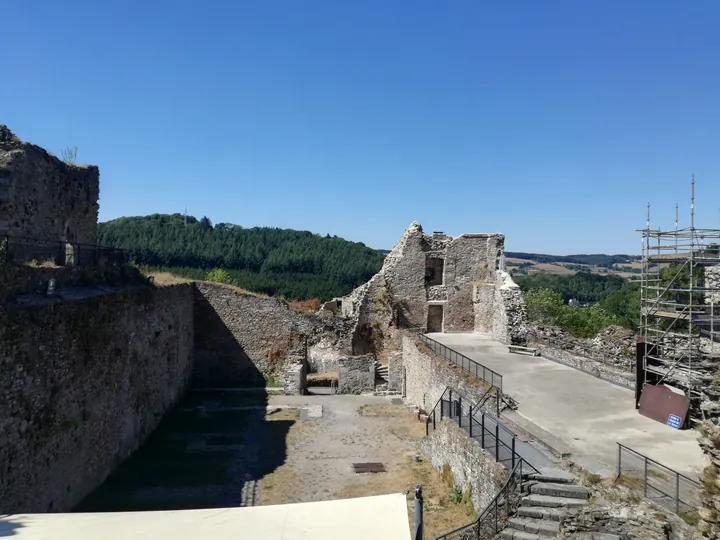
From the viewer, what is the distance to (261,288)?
68.4m

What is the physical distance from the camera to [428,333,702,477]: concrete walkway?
909 centimetres

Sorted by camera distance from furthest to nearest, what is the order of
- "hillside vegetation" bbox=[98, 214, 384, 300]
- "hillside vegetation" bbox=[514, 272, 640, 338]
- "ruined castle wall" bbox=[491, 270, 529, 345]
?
1. "hillside vegetation" bbox=[98, 214, 384, 300]
2. "hillside vegetation" bbox=[514, 272, 640, 338]
3. "ruined castle wall" bbox=[491, 270, 529, 345]

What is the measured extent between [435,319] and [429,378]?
8.44 meters

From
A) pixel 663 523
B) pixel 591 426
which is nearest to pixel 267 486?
pixel 591 426

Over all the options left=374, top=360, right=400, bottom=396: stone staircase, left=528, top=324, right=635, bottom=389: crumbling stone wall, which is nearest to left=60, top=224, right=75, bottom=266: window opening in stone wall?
left=374, top=360, right=400, bottom=396: stone staircase

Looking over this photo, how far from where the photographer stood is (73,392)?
1046cm

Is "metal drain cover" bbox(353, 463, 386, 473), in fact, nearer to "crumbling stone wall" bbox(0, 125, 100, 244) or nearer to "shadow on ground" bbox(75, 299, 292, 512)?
"shadow on ground" bbox(75, 299, 292, 512)

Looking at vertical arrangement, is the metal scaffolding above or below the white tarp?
above

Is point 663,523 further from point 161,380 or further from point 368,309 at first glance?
point 368,309

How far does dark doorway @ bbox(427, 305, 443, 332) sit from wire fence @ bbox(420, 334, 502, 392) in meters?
6.08

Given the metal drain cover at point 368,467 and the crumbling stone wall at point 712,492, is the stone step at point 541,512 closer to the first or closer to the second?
the crumbling stone wall at point 712,492

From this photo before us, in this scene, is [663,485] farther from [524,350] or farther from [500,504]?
[524,350]

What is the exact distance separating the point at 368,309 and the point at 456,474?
12.9 meters

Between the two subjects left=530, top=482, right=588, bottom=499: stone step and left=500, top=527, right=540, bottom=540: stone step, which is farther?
left=530, top=482, right=588, bottom=499: stone step
